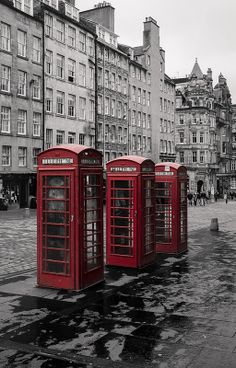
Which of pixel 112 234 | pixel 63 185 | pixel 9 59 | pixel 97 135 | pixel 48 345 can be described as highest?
pixel 9 59

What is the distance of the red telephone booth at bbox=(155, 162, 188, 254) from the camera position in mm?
13844

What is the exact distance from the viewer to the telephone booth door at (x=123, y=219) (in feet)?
37.1

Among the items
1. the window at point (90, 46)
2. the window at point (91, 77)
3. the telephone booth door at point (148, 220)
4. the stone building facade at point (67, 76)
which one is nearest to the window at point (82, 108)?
the stone building facade at point (67, 76)

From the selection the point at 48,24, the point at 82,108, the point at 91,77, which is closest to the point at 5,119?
the point at 48,24

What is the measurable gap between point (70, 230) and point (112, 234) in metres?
2.67

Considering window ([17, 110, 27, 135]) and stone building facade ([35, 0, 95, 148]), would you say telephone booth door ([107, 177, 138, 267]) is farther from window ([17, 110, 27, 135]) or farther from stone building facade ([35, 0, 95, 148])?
stone building facade ([35, 0, 95, 148])

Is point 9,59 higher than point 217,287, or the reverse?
point 9,59

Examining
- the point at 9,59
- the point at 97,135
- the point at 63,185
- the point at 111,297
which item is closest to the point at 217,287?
the point at 111,297

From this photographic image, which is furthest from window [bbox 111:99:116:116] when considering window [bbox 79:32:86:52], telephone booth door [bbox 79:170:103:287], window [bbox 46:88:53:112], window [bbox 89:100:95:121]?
telephone booth door [bbox 79:170:103:287]

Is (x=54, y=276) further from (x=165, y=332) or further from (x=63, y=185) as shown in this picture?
(x=165, y=332)

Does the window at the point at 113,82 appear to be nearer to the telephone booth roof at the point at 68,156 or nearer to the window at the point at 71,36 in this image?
the window at the point at 71,36

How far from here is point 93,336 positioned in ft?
21.4

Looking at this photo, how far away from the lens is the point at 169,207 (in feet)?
45.5

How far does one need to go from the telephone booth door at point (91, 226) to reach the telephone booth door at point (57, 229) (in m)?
0.25
